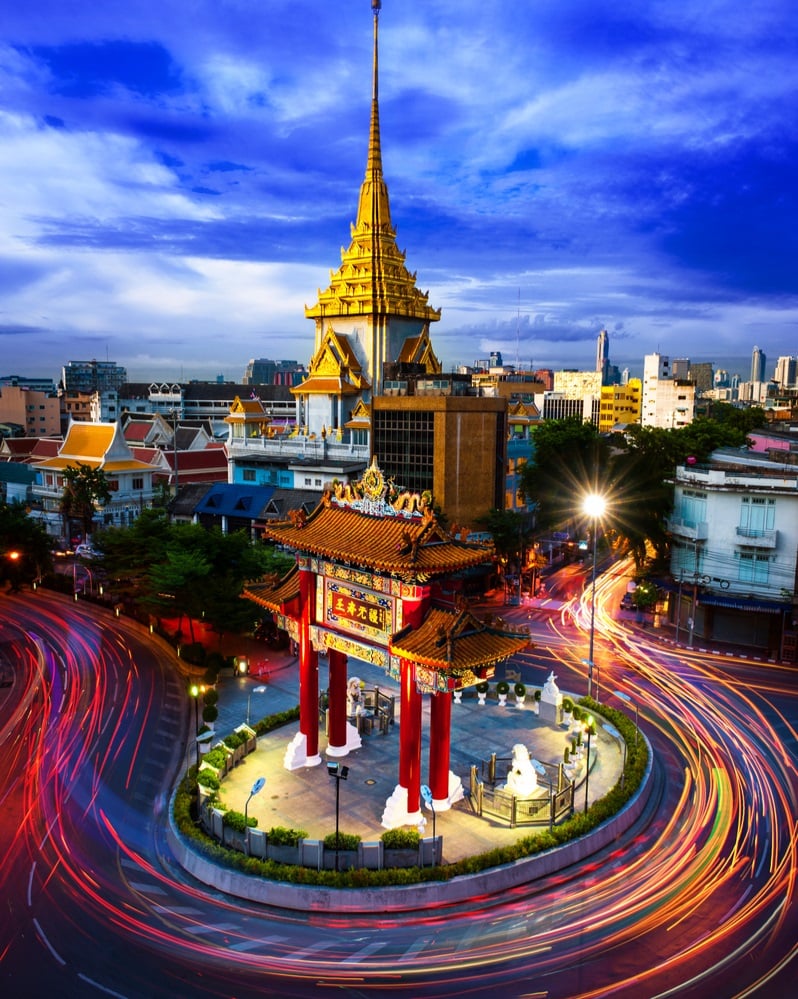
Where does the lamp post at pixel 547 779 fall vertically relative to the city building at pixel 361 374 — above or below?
below

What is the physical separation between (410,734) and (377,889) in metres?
4.48

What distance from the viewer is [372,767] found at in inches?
1096

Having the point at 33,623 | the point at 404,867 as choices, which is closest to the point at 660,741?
the point at 404,867

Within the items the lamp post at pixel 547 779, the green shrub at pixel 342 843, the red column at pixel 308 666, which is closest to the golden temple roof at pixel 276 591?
the red column at pixel 308 666

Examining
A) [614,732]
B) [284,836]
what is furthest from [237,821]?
[614,732]

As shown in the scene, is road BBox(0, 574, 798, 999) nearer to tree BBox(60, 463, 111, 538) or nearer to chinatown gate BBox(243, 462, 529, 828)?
chinatown gate BBox(243, 462, 529, 828)

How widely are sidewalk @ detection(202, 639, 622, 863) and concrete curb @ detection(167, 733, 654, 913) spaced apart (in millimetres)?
1227

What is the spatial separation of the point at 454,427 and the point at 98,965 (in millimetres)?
46729

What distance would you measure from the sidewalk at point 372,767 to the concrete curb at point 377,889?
1.23 metres

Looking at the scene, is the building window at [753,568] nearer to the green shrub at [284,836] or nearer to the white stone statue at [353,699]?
the white stone statue at [353,699]

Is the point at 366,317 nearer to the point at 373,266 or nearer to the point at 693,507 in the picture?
the point at 373,266

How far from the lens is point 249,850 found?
22.2 m

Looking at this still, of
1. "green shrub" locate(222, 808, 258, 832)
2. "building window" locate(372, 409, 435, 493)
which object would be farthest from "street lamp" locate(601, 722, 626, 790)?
"building window" locate(372, 409, 435, 493)

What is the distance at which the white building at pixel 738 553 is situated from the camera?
43875 millimetres
